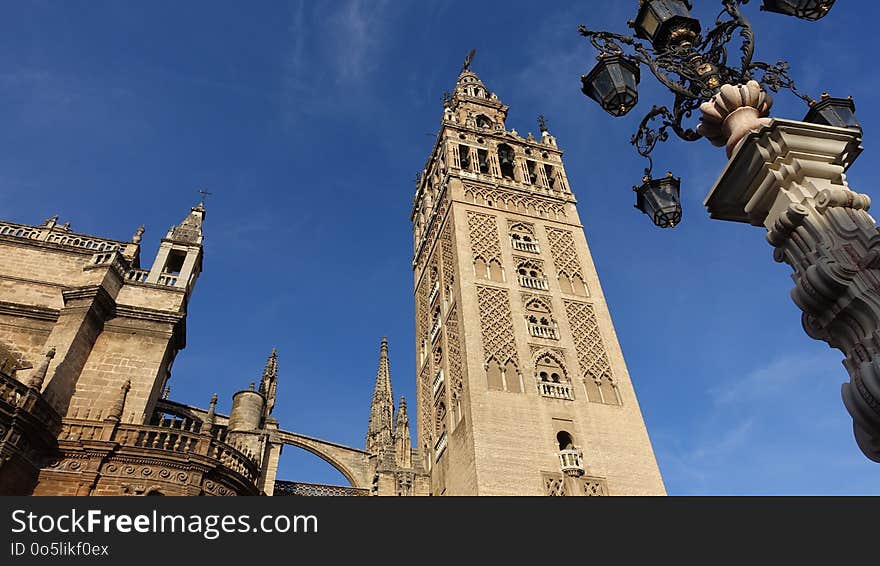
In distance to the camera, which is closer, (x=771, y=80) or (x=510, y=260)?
(x=771, y=80)

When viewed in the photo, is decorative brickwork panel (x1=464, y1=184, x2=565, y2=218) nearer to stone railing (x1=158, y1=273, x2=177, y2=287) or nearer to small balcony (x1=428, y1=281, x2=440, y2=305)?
small balcony (x1=428, y1=281, x2=440, y2=305)

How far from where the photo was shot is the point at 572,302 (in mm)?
20828

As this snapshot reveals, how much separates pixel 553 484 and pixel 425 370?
322 inches

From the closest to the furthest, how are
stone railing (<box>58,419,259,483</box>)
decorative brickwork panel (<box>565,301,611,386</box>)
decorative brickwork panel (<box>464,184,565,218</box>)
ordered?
stone railing (<box>58,419,259,483</box>) → decorative brickwork panel (<box>565,301,611,386</box>) → decorative brickwork panel (<box>464,184,565,218</box>)

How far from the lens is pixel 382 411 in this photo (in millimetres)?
27641

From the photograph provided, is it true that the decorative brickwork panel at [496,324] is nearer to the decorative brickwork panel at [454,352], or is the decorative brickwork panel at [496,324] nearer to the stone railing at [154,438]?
the decorative brickwork panel at [454,352]

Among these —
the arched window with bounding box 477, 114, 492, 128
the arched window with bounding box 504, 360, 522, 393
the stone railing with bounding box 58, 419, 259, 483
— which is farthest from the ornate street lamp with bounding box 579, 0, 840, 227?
the arched window with bounding box 477, 114, 492, 128

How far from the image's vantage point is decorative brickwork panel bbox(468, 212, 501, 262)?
21438 mm

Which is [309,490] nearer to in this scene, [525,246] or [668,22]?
[525,246]

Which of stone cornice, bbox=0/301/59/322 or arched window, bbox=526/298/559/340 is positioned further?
arched window, bbox=526/298/559/340

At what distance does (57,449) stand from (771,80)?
484 inches

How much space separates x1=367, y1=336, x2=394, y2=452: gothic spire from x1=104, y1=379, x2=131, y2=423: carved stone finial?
38.9 feet
